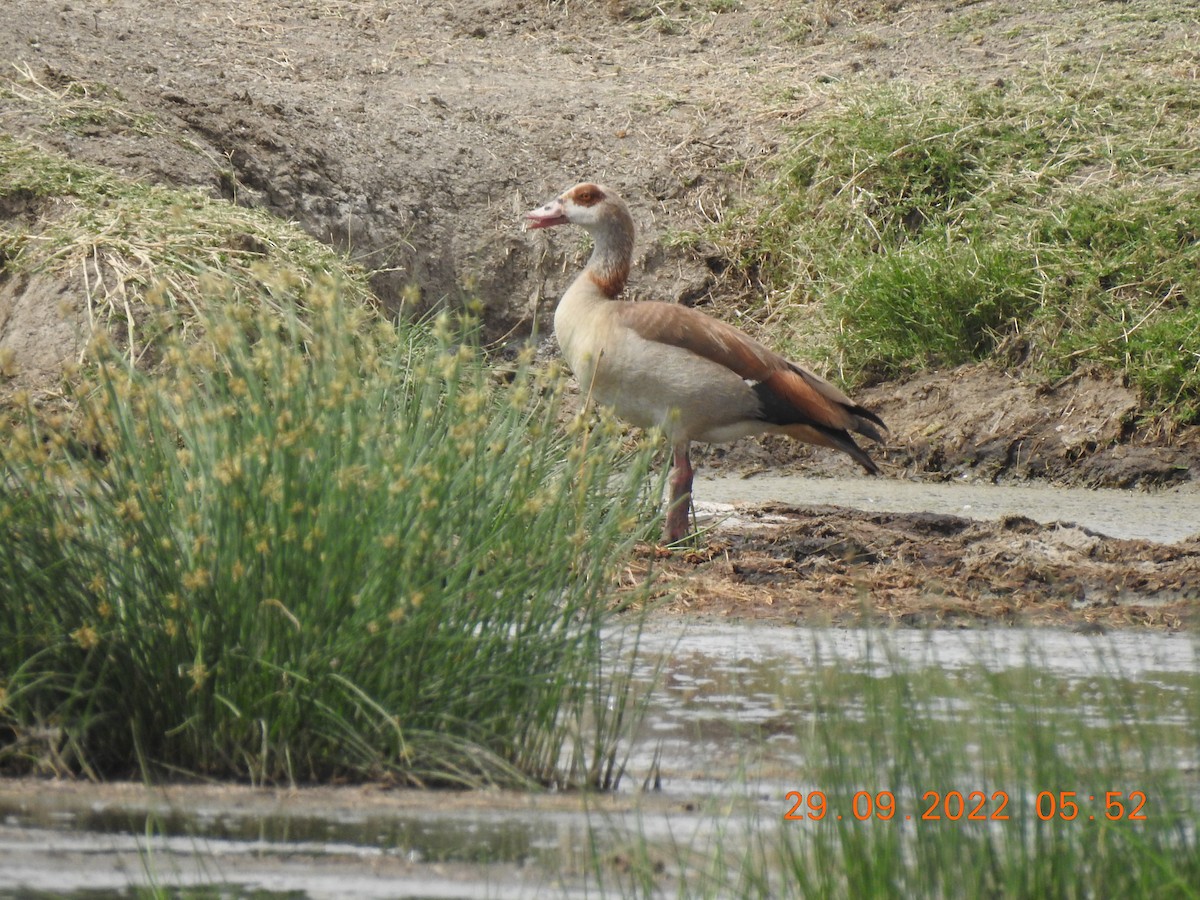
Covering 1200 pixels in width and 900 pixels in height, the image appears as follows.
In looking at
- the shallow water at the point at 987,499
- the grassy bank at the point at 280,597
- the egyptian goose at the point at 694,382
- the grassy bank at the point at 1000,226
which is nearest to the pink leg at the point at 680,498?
the egyptian goose at the point at 694,382

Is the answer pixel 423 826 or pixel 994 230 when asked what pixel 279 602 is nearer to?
pixel 423 826

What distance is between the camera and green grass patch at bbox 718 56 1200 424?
10641mm

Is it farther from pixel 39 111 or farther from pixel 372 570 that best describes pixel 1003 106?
pixel 372 570

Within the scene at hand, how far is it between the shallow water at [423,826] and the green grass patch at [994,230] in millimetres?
6363

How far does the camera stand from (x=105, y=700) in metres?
3.96

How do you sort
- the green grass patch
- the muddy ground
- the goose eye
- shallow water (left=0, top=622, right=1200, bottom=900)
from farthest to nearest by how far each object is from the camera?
1. the green grass patch
2. the goose eye
3. the muddy ground
4. shallow water (left=0, top=622, right=1200, bottom=900)

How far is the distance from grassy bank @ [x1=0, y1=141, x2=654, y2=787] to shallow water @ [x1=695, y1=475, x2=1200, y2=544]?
4535mm

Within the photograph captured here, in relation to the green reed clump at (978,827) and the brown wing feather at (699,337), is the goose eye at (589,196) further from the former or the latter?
the green reed clump at (978,827)

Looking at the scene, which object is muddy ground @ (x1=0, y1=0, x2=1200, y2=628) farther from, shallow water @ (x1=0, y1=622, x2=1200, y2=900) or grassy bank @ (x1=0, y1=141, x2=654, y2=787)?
grassy bank @ (x1=0, y1=141, x2=654, y2=787)

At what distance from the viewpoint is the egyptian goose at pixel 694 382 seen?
26.3 feet

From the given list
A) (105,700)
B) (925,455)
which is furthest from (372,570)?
(925,455)

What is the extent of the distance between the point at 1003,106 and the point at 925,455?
351 centimetres

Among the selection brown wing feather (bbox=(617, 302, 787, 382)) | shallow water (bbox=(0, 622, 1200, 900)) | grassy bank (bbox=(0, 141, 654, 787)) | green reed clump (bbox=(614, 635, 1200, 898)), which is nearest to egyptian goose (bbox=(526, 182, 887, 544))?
brown wing feather (bbox=(617, 302, 787, 382))

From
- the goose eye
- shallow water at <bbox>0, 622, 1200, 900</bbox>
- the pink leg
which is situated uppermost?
the goose eye
